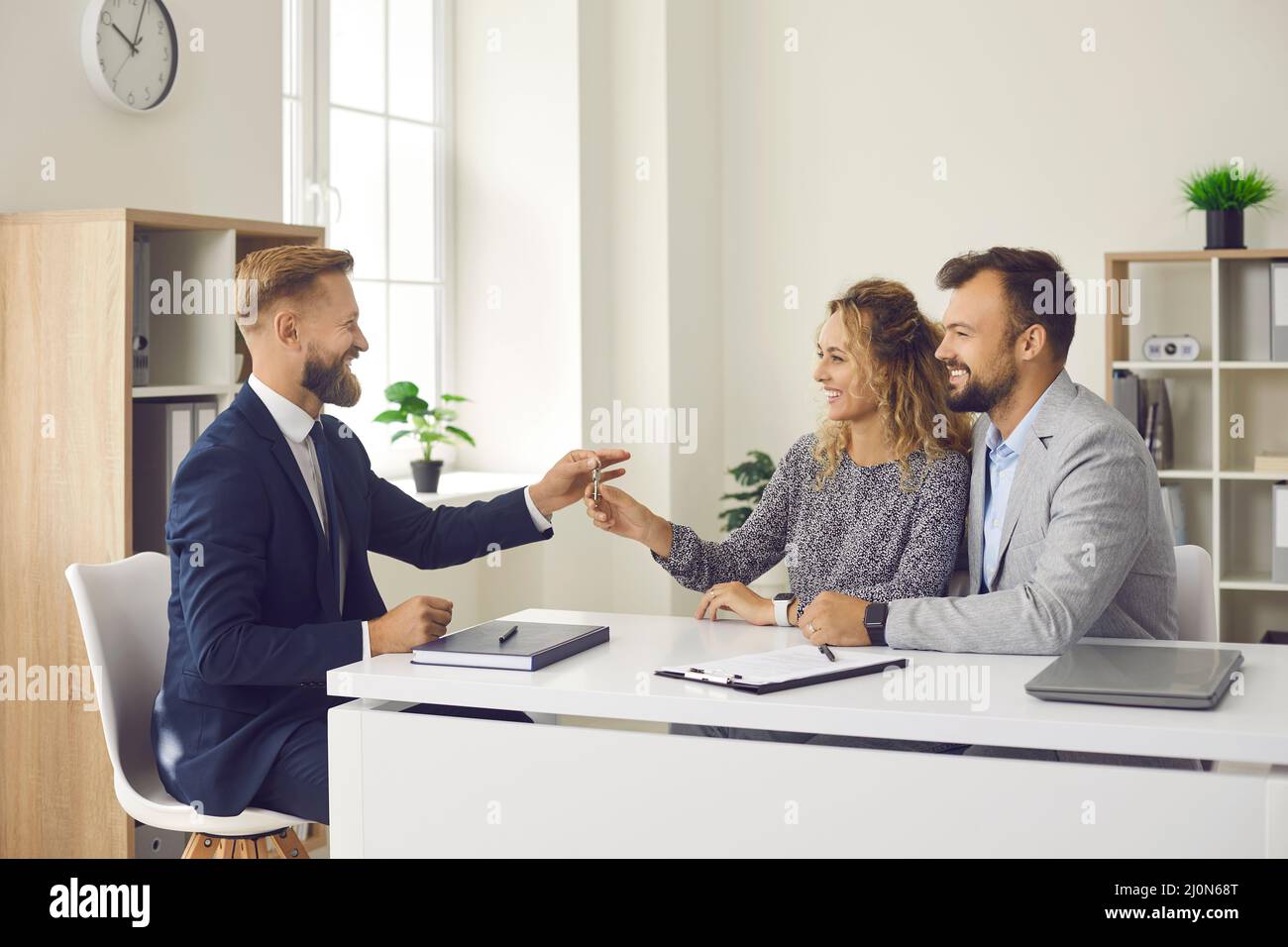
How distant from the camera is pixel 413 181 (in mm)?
4895

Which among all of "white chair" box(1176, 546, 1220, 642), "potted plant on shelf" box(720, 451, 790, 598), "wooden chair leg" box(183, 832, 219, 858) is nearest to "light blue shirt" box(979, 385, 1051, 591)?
"white chair" box(1176, 546, 1220, 642)

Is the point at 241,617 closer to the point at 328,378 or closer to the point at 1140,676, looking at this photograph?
the point at 328,378

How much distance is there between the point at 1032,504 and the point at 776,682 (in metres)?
0.68

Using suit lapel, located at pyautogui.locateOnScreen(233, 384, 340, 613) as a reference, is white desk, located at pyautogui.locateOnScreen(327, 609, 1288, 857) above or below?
below

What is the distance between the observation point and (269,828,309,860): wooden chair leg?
93.4 inches

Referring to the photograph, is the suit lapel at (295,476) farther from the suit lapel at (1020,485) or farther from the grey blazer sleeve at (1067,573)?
the suit lapel at (1020,485)

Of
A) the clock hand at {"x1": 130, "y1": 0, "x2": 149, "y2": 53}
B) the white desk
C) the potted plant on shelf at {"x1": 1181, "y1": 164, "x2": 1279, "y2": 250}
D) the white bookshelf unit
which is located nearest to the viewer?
the white desk

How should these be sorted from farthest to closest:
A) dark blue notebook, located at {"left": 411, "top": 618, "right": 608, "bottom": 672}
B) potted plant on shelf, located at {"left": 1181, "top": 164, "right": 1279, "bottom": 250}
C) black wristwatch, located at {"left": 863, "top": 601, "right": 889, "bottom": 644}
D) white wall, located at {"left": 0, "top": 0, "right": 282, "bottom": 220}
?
1. potted plant on shelf, located at {"left": 1181, "top": 164, "right": 1279, "bottom": 250}
2. white wall, located at {"left": 0, "top": 0, "right": 282, "bottom": 220}
3. black wristwatch, located at {"left": 863, "top": 601, "right": 889, "bottom": 644}
4. dark blue notebook, located at {"left": 411, "top": 618, "right": 608, "bottom": 672}

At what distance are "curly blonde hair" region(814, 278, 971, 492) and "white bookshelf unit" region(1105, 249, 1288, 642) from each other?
77.7 inches

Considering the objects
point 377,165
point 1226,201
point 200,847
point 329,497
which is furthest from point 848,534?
point 377,165

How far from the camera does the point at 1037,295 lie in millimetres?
2408

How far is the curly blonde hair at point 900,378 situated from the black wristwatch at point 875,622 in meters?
0.50

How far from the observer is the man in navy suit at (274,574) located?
7.06 feet

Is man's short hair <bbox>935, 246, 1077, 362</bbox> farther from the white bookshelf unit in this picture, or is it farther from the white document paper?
the white bookshelf unit
